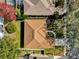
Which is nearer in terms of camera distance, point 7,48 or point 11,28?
point 7,48

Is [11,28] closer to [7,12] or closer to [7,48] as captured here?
[7,12]

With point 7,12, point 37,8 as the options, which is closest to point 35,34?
point 37,8

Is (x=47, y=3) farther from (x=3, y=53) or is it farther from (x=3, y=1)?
(x=3, y=53)

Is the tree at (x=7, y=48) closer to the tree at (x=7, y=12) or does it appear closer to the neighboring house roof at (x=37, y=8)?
the tree at (x=7, y=12)

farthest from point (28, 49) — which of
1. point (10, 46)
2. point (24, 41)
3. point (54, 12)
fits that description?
point (10, 46)

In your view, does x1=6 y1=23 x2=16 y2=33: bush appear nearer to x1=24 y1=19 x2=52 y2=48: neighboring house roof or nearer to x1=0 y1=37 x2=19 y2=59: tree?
x1=24 y1=19 x2=52 y2=48: neighboring house roof

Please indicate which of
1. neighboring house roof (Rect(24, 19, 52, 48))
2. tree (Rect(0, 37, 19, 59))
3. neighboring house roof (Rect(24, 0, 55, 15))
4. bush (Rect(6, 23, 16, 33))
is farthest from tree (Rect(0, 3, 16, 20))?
tree (Rect(0, 37, 19, 59))
